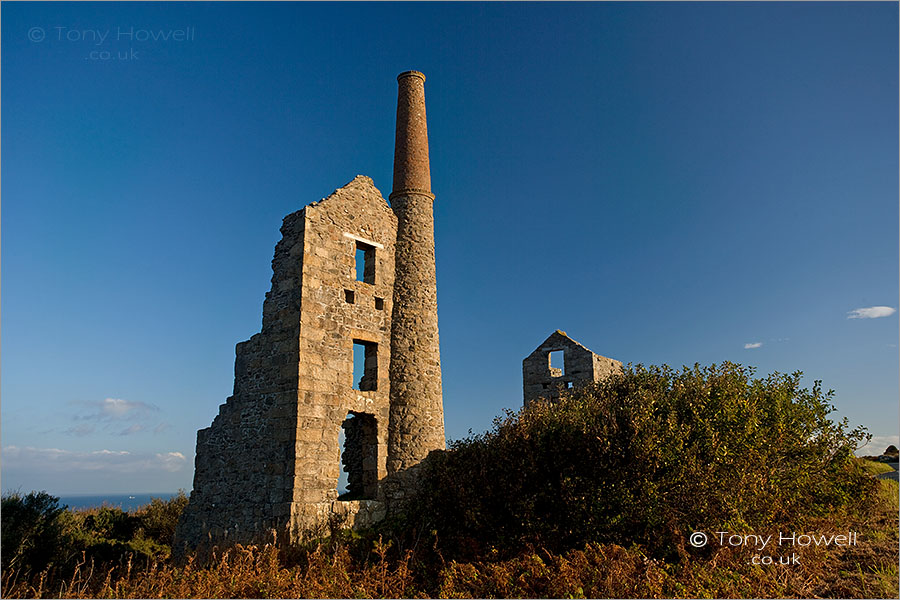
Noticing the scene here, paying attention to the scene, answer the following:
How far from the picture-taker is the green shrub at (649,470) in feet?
40.8

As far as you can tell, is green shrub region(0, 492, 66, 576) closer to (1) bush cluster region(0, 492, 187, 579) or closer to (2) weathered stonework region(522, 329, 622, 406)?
(1) bush cluster region(0, 492, 187, 579)

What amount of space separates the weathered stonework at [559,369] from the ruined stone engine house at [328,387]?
6.89 metres

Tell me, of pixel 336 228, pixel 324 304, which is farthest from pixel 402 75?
pixel 324 304

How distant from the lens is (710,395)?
47.3 feet

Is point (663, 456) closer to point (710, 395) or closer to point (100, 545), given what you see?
point (710, 395)

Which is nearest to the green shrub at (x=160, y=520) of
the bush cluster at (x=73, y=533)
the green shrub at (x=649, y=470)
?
the bush cluster at (x=73, y=533)

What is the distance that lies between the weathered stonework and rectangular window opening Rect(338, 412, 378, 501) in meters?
8.02

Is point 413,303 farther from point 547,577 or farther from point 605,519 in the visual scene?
point 547,577

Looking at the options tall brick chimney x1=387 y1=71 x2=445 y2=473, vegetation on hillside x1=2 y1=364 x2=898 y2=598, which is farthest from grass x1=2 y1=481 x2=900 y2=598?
tall brick chimney x1=387 y1=71 x2=445 y2=473

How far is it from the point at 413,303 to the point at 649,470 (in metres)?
8.70

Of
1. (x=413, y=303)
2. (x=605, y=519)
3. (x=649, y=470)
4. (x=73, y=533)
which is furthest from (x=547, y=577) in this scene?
(x=73, y=533)

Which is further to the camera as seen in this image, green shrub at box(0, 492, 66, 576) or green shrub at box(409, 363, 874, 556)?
green shrub at box(0, 492, 66, 576)

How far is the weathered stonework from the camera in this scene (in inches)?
914

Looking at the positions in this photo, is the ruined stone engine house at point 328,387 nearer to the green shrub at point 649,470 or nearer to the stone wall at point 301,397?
the stone wall at point 301,397
